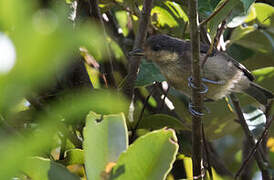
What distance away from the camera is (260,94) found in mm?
2619

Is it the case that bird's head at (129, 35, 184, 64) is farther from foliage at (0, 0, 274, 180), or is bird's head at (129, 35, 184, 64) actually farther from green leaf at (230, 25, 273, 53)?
green leaf at (230, 25, 273, 53)

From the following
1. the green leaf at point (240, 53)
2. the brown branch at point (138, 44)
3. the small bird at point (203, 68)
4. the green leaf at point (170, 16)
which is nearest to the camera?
the brown branch at point (138, 44)

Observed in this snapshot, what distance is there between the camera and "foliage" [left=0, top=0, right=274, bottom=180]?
0.44 metres

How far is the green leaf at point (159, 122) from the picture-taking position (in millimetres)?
2080

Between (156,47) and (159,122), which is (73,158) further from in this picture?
(156,47)

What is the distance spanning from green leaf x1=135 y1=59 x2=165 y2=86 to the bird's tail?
2.02ft

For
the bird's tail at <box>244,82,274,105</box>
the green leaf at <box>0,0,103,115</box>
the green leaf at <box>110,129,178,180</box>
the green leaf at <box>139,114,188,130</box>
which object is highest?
the green leaf at <box>0,0,103,115</box>

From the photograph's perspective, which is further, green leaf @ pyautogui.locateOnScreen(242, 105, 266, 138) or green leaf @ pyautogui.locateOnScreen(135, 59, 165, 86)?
green leaf @ pyautogui.locateOnScreen(242, 105, 266, 138)

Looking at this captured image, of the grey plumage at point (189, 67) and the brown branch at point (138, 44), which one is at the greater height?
the brown branch at point (138, 44)

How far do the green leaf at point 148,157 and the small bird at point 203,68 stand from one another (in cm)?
150

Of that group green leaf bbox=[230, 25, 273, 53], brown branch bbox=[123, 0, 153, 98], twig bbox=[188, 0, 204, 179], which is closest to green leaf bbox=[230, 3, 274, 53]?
green leaf bbox=[230, 25, 273, 53]

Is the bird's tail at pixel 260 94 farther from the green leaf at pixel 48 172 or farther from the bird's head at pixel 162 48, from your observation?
the green leaf at pixel 48 172

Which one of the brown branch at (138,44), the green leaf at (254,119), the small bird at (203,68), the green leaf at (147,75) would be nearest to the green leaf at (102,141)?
the brown branch at (138,44)

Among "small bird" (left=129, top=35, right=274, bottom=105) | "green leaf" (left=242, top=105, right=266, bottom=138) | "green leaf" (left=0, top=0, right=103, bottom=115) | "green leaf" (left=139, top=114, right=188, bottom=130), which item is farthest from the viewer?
"small bird" (left=129, top=35, right=274, bottom=105)
